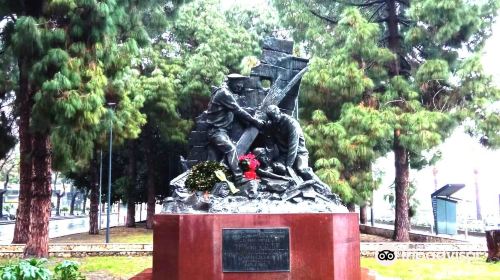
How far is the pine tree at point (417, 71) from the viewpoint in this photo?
49.8ft

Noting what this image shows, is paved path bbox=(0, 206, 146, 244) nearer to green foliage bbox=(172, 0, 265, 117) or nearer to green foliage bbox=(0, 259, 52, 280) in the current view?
green foliage bbox=(172, 0, 265, 117)

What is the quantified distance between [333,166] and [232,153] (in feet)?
24.6

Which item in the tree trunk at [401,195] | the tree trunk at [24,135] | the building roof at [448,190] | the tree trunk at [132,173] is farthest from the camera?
the tree trunk at [132,173]

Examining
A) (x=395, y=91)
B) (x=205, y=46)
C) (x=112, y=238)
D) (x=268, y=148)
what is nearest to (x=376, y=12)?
(x=395, y=91)

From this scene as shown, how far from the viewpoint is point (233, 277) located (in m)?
6.60

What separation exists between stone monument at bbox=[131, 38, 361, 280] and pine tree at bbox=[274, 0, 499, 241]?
7.39 meters

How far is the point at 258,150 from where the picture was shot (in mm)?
8352

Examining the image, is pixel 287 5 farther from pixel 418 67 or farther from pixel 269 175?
pixel 269 175

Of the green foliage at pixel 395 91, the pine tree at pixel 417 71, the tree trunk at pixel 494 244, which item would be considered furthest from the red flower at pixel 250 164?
the pine tree at pixel 417 71

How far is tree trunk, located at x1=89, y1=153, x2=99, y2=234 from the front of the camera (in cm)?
2206

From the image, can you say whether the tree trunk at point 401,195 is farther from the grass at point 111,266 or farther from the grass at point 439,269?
the grass at point 111,266

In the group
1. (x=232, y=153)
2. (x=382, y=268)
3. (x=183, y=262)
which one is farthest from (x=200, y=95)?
(x=183, y=262)

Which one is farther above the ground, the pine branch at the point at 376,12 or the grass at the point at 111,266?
the pine branch at the point at 376,12

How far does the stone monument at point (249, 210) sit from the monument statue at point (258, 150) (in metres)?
0.02
